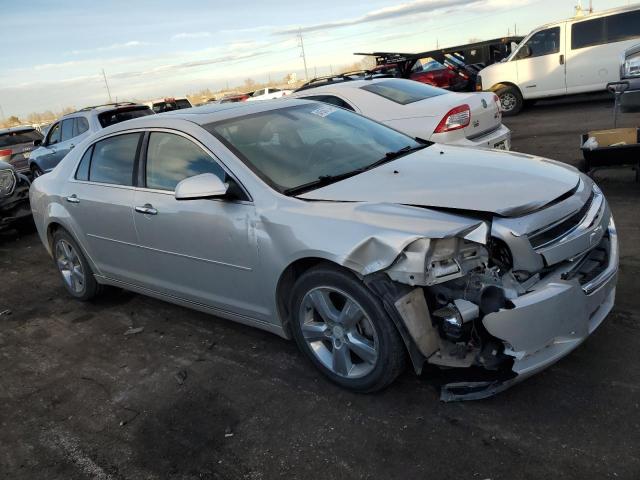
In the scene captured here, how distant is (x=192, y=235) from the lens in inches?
144

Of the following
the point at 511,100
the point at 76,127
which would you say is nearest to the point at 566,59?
the point at 511,100

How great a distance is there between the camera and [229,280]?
3.55 m

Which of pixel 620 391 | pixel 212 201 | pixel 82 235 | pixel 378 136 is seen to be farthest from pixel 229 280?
pixel 620 391

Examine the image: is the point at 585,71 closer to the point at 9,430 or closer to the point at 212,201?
the point at 212,201

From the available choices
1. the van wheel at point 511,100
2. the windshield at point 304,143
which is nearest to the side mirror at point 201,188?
the windshield at point 304,143

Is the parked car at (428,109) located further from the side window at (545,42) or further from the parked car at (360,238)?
the side window at (545,42)

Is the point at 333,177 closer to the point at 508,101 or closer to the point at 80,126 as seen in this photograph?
the point at 80,126

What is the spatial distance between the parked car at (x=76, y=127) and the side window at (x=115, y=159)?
6815mm

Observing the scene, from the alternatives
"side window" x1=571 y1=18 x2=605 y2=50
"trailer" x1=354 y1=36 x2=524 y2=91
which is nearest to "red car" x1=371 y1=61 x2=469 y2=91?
"trailer" x1=354 y1=36 x2=524 y2=91

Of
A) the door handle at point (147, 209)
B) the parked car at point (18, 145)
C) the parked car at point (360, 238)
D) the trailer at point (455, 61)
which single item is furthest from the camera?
the trailer at point (455, 61)

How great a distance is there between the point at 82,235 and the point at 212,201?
1.89m

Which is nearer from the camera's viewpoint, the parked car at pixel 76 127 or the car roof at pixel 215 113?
the car roof at pixel 215 113

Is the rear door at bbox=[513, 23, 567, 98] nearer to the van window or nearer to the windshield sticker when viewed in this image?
the van window

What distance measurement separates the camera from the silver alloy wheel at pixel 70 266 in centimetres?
512
